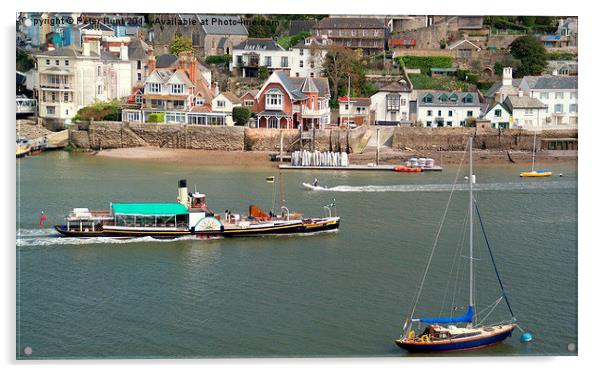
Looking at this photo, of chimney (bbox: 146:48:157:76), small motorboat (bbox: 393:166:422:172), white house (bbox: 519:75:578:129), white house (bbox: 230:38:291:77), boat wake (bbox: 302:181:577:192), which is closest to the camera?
boat wake (bbox: 302:181:577:192)

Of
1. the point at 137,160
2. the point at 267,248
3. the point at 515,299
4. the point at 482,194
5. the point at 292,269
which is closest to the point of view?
the point at 515,299

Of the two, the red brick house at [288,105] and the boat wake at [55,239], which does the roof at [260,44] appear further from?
the boat wake at [55,239]

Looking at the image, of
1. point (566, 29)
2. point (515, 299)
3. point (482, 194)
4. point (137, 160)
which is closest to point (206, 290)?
point (515, 299)

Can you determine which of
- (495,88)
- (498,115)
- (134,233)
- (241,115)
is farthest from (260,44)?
(134,233)

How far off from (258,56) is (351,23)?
2.77 meters

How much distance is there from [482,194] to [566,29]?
11465 mm

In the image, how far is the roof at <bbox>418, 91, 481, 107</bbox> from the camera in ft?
104

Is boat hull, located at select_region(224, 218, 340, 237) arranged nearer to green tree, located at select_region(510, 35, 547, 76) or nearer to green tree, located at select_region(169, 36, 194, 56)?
green tree, located at select_region(510, 35, 547, 76)

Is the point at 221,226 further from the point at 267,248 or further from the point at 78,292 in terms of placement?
the point at 78,292

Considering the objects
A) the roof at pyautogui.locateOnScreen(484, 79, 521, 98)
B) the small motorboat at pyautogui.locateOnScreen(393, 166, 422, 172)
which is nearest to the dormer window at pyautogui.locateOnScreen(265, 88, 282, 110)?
the small motorboat at pyautogui.locateOnScreen(393, 166, 422, 172)

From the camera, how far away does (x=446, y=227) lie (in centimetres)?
2055

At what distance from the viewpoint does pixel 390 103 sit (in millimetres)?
32156

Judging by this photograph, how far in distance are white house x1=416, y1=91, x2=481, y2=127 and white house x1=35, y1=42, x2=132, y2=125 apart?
25.9 ft

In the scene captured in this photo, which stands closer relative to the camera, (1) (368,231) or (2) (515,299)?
(2) (515,299)
